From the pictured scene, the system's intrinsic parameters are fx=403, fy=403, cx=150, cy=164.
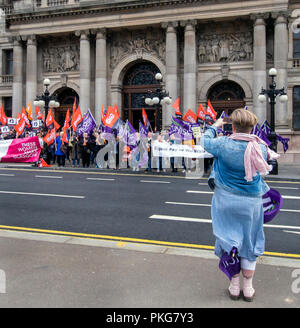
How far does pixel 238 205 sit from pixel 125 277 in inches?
61.5

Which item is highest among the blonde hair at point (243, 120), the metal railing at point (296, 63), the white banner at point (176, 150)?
the metal railing at point (296, 63)

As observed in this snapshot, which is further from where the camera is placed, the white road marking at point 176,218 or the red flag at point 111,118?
the red flag at point 111,118

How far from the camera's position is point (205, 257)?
217 inches

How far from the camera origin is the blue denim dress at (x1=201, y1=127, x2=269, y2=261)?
13.8 feet

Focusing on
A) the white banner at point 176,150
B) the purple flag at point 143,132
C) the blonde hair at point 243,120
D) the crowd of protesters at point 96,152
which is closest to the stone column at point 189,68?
the crowd of protesters at point 96,152

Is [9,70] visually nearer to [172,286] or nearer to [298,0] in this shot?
[298,0]

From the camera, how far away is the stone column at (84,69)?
32.4m

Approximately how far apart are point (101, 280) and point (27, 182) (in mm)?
11083

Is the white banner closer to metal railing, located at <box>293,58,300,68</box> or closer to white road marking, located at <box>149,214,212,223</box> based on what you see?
white road marking, located at <box>149,214,212,223</box>

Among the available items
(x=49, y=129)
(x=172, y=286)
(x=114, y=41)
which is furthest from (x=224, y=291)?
(x=114, y=41)

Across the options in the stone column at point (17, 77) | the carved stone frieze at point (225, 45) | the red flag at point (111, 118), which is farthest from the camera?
the stone column at point (17, 77)

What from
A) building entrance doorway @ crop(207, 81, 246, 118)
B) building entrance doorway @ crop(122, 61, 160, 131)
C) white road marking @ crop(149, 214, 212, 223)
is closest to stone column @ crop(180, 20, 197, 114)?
building entrance doorway @ crop(207, 81, 246, 118)

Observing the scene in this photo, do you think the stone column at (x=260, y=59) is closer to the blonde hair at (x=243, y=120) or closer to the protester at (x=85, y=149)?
the protester at (x=85, y=149)

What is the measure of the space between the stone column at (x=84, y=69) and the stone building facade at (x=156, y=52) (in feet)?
0.26
